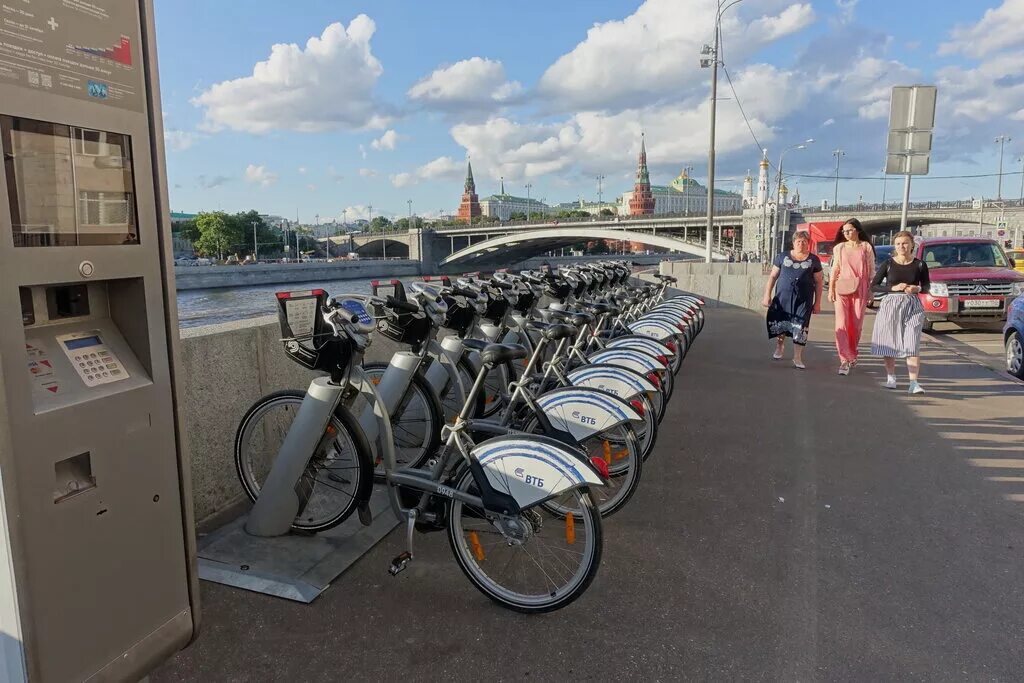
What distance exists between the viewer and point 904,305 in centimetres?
645

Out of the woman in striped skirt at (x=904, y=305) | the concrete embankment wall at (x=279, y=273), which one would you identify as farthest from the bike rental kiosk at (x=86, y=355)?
the concrete embankment wall at (x=279, y=273)

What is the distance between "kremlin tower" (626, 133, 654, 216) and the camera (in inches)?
5448

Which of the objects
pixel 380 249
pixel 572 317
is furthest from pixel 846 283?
pixel 380 249

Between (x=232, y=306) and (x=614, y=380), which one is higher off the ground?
(x=614, y=380)

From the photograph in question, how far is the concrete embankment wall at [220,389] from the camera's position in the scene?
3324 mm

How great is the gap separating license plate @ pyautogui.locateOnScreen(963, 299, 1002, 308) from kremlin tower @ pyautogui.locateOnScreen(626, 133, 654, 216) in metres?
129

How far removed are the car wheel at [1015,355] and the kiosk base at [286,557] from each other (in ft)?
23.6

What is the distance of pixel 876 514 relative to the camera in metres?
3.65

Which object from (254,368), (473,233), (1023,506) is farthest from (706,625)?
(473,233)

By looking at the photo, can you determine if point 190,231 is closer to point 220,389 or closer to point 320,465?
point 220,389

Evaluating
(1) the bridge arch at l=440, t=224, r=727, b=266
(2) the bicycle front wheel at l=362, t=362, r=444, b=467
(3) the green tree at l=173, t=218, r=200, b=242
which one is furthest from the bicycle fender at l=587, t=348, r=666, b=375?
(3) the green tree at l=173, t=218, r=200, b=242

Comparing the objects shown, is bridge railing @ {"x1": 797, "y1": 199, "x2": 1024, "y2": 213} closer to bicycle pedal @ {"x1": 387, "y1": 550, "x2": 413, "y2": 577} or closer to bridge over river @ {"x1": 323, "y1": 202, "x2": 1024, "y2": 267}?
bridge over river @ {"x1": 323, "y1": 202, "x2": 1024, "y2": 267}

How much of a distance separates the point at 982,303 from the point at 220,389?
38.3ft

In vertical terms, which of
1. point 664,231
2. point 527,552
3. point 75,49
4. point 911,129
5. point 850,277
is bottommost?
point 527,552
